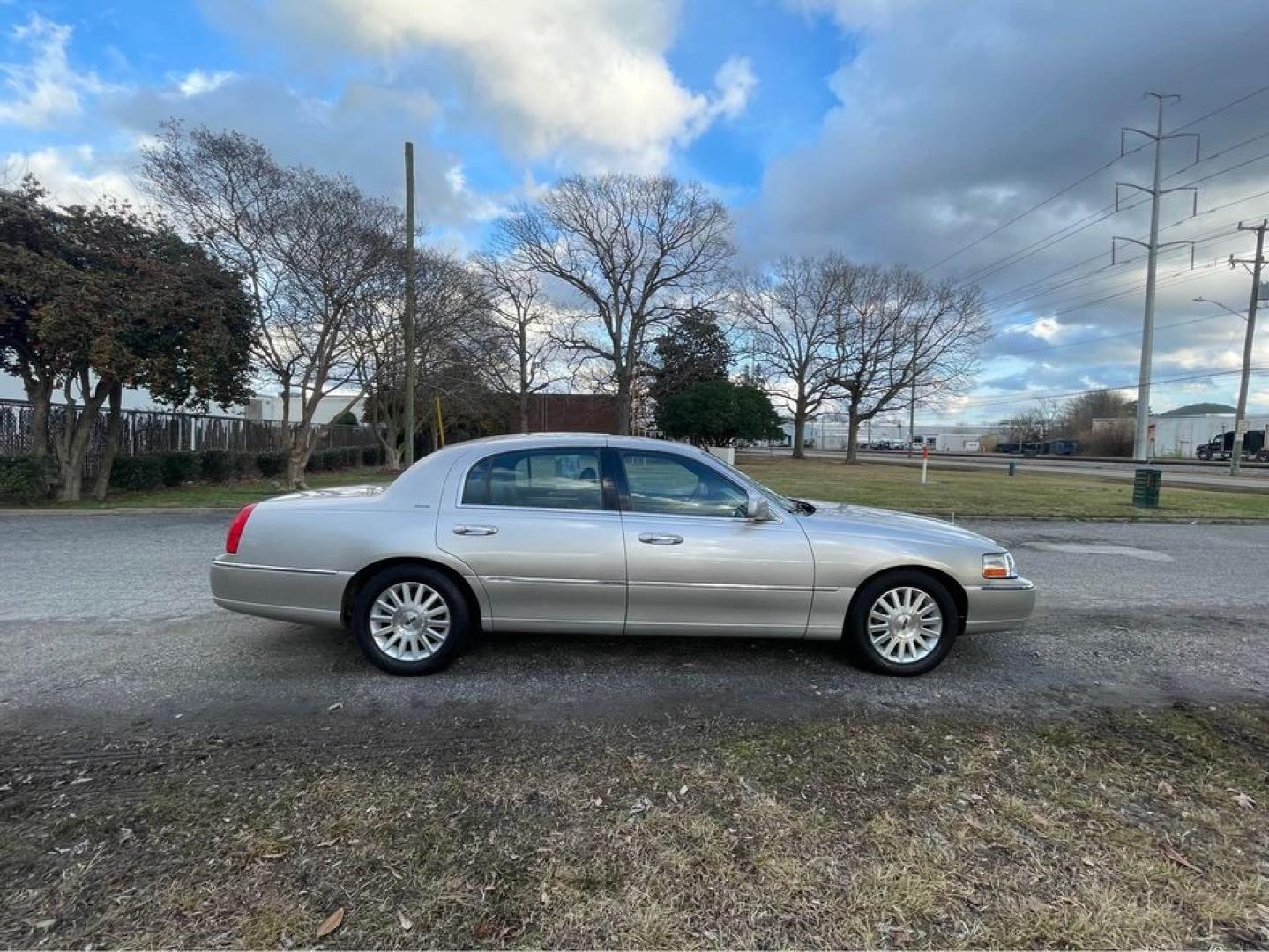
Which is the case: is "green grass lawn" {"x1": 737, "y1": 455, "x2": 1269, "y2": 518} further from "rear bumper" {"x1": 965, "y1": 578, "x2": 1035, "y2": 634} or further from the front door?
the front door

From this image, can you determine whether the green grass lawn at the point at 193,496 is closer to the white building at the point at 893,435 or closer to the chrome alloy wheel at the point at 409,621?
the chrome alloy wheel at the point at 409,621

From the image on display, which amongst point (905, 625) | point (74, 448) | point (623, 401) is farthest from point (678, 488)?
point (623, 401)

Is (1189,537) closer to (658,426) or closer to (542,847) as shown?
(542,847)

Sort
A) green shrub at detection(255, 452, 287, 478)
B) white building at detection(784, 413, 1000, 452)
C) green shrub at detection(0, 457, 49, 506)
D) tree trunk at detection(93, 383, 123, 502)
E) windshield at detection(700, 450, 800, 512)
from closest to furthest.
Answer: windshield at detection(700, 450, 800, 512) → green shrub at detection(0, 457, 49, 506) → tree trunk at detection(93, 383, 123, 502) → green shrub at detection(255, 452, 287, 478) → white building at detection(784, 413, 1000, 452)

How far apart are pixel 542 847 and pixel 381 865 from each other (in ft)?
1.86

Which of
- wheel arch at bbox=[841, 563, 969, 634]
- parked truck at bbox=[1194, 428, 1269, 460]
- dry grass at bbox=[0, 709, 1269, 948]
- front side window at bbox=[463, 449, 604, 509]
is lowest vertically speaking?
dry grass at bbox=[0, 709, 1269, 948]

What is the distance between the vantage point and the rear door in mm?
3992

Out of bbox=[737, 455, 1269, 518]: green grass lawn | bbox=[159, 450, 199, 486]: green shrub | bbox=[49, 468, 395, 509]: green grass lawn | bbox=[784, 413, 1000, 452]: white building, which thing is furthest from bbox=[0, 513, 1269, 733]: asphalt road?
bbox=[784, 413, 1000, 452]: white building

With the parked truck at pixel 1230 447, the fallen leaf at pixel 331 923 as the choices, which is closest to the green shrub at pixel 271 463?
the fallen leaf at pixel 331 923

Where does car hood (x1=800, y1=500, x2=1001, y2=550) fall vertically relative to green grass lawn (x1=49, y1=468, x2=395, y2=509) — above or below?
above

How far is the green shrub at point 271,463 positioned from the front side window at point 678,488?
2014 centimetres

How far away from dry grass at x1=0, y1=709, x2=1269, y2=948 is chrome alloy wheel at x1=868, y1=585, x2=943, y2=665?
809 millimetres

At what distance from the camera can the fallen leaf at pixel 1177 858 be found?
7.64 feet

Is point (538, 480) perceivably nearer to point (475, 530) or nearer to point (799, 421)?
point (475, 530)
